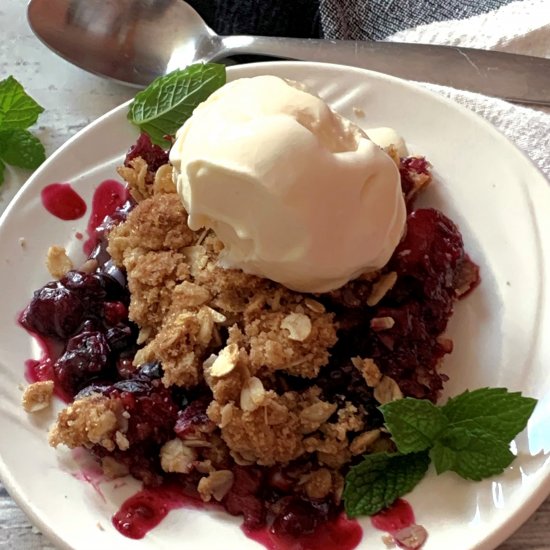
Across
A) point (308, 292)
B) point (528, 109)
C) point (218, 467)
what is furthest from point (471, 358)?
point (528, 109)

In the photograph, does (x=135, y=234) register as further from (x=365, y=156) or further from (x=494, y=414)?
(x=494, y=414)

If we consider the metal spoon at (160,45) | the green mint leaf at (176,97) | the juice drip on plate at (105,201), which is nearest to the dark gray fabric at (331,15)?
the metal spoon at (160,45)

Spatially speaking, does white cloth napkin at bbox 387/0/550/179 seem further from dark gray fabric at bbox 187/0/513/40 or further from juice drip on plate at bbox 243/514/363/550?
juice drip on plate at bbox 243/514/363/550

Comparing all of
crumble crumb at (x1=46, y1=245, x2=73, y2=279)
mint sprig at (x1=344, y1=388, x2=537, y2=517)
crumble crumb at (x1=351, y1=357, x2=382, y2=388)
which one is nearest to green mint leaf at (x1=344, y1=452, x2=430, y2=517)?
mint sprig at (x1=344, y1=388, x2=537, y2=517)

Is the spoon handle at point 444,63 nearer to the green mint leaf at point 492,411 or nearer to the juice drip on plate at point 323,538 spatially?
the green mint leaf at point 492,411

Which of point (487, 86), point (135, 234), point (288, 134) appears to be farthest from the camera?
point (487, 86)

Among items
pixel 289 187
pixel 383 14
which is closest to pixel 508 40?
pixel 383 14

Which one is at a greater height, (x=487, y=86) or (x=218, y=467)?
(x=487, y=86)
